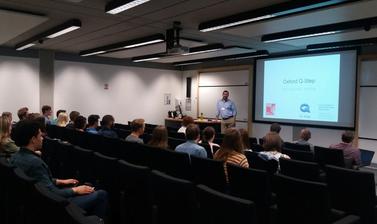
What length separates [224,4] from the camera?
195 inches

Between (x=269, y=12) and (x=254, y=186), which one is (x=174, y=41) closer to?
(x=269, y=12)

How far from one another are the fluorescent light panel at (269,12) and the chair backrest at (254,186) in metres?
2.63

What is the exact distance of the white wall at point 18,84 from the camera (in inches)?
367

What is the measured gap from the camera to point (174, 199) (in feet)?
7.59

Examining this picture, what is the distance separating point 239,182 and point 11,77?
852cm

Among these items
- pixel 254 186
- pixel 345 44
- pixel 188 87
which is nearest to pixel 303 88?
pixel 345 44

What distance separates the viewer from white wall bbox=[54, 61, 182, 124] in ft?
34.0

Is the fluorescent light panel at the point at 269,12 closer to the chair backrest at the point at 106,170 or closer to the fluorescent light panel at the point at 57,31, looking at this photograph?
the fluorescent light panel at the point at 57,31

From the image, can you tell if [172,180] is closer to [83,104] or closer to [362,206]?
[362,206]

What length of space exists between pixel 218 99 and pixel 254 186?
8.81 m

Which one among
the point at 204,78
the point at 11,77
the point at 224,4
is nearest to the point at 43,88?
the point at 11,77

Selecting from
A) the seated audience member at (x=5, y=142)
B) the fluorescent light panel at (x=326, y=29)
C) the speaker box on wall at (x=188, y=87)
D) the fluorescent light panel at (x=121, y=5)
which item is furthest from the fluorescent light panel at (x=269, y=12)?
the speaker box on wall at (x=188, y=87)

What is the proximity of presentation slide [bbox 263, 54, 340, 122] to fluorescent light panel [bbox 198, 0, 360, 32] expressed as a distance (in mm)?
3679

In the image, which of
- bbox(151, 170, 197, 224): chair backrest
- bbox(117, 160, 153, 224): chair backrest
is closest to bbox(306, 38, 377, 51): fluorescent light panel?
bbox(117, 160, 153, 224): chair backrest
